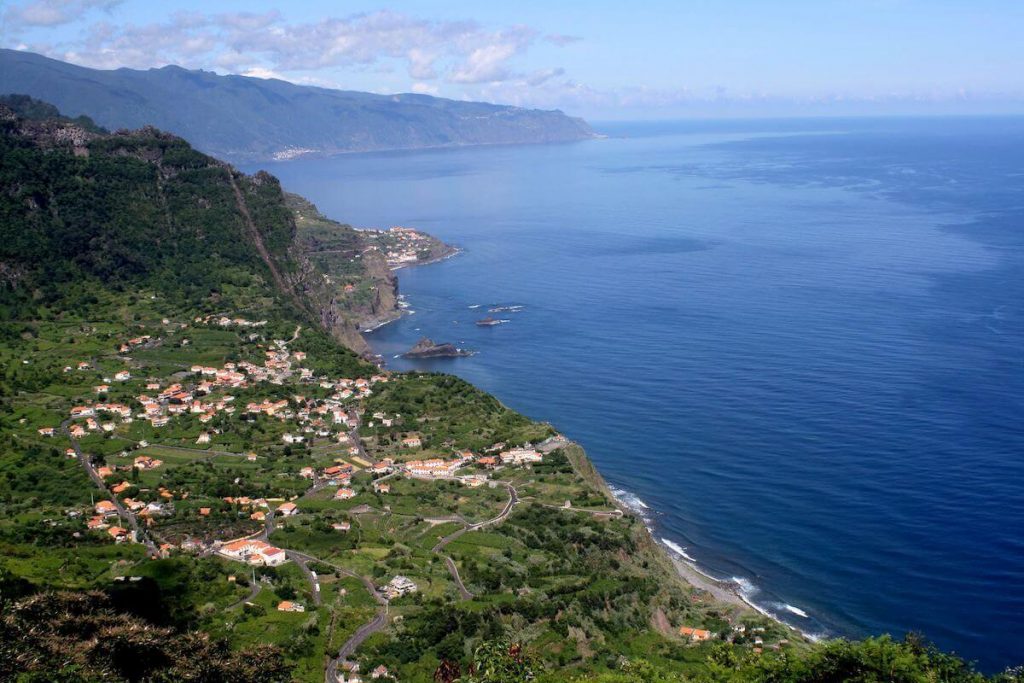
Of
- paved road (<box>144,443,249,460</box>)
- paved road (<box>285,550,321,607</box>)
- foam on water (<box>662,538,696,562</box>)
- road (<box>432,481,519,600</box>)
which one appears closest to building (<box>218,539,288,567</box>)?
paved road (<box>285,550,321,607</box>)

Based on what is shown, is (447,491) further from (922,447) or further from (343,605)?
(922,447)

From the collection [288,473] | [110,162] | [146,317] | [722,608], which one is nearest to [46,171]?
[110,162]

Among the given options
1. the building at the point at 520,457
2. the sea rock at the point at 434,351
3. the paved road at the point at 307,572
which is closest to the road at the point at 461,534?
the building at the point at 520,457

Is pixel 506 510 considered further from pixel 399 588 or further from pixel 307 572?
pixel 307 572

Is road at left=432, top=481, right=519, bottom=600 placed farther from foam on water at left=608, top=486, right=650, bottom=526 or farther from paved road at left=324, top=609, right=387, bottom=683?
foam on water at left=608, top=486, right=650, bottom=526

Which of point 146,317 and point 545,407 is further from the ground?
point 146,317

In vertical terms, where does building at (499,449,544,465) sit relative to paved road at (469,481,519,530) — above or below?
above

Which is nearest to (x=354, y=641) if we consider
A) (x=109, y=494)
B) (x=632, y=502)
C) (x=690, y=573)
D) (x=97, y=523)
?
(x=97, y=523)

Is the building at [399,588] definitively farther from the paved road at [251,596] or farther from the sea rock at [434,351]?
the sea rock at [434,351]
